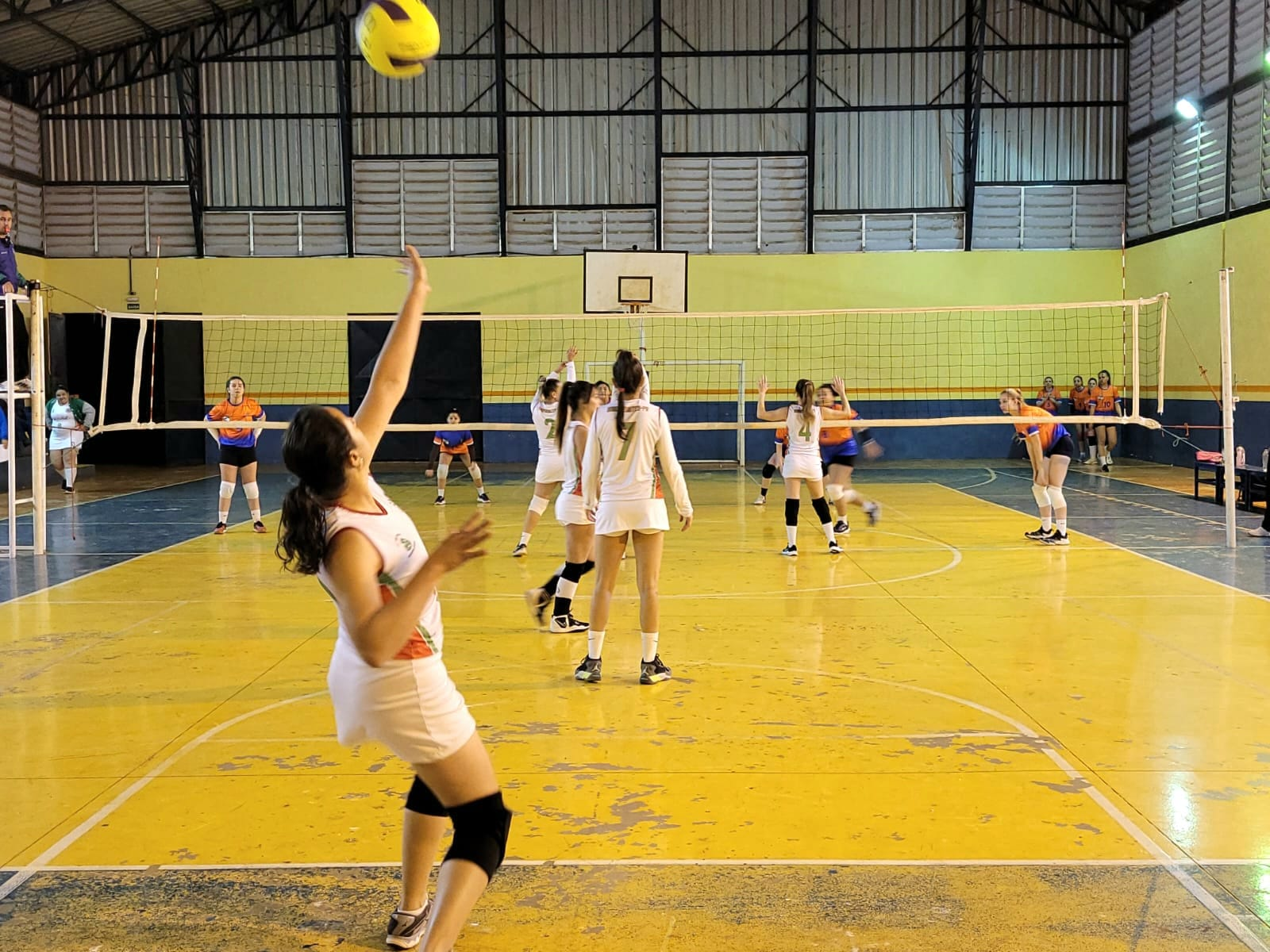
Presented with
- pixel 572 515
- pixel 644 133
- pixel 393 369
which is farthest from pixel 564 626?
pixel 644 133

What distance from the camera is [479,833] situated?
3.15 metres

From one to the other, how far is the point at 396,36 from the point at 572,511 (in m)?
3.32

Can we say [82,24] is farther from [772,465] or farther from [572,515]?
[572,515]

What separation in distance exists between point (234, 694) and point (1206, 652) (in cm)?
590

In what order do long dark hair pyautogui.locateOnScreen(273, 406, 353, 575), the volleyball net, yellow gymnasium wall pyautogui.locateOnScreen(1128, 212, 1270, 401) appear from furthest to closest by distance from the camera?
the volleyball net → yellow gymnasium wall pyautogui.locateOnScreen(1128, 212, 1270, 401) → long dark hair pyautogui.locateOnScreen(273, 406, 353, 575)

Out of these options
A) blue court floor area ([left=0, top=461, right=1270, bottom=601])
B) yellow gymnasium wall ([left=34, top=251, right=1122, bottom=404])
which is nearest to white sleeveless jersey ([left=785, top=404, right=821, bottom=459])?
blue court floor area ([left=0, top=461, right=1270, bottom=601])

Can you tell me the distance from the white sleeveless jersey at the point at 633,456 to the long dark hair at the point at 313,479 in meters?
3.92

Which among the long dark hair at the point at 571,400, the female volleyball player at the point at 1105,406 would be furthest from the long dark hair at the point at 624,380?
the female volleyball player at the point at 1105,406

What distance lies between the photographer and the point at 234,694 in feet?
22.0

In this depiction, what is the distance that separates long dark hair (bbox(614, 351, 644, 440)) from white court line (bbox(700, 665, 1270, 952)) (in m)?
1.63

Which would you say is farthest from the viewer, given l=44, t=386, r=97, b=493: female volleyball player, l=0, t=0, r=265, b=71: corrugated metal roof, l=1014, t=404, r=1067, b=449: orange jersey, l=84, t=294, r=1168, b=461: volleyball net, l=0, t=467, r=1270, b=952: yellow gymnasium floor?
l=84, t=294, r=1168, b=461: volleyball net

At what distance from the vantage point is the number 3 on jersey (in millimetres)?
6914

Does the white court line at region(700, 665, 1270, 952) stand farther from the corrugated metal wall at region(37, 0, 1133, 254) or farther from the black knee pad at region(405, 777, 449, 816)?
the corrugated metal wall at region(37, 0, 1133, 254)

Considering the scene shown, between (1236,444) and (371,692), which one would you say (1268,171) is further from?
(371,692)
